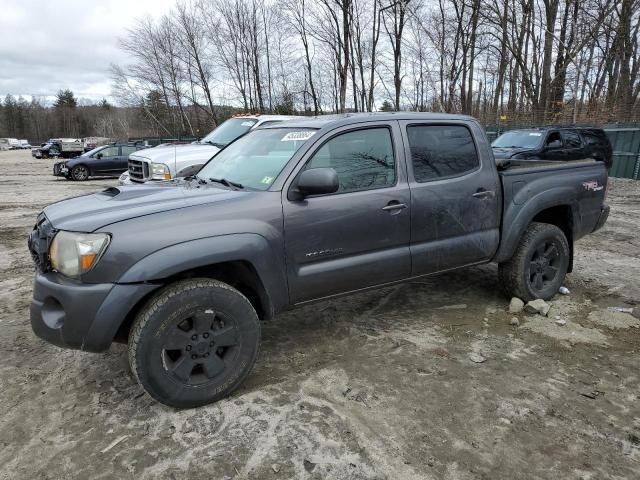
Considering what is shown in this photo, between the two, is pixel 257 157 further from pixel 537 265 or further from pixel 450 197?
pixel 537 265

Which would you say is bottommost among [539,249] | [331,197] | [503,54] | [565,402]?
[565,402]

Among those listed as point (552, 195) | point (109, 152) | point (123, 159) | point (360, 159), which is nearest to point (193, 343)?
point (360, 159)

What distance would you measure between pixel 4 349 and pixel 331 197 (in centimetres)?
287

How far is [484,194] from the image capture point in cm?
389

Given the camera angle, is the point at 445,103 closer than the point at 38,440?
No

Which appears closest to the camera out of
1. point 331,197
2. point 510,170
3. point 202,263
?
point 202,263

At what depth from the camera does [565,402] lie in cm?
282

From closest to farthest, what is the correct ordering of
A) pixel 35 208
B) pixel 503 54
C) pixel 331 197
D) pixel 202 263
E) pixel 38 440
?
pixel 38 440, pixel 202 263, pixel 331 197, pixel 35 208, pixel 503 54

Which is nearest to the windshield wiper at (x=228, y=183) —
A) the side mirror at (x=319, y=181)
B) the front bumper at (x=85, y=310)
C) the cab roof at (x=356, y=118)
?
the side mirror at (x=319, y=181)

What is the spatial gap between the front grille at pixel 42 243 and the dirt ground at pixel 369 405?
0.90 meters

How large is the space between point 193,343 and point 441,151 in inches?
99.2

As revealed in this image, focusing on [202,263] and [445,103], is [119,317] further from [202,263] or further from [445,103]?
[445,103]

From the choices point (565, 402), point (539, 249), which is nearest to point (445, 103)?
point (539, 249)

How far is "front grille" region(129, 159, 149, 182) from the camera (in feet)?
27.2
